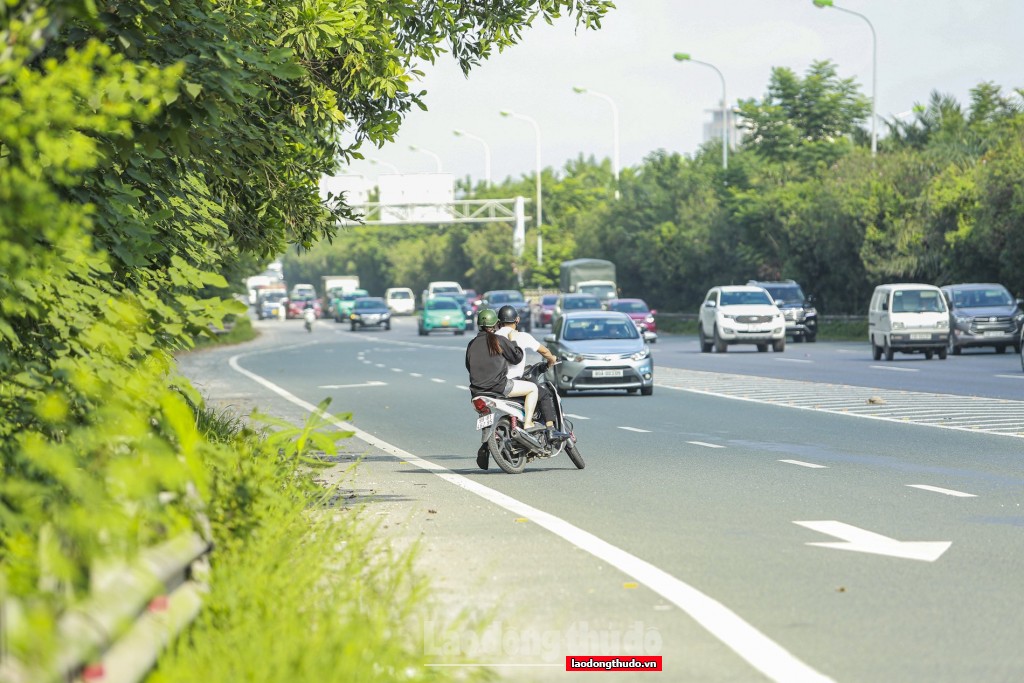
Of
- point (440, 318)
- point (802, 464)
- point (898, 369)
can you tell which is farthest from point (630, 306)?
point (802, 464)

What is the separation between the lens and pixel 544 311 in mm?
74312

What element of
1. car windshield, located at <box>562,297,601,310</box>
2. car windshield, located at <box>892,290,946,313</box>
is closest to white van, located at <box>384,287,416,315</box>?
car windshield, located at <box>562,297,601,310</box>

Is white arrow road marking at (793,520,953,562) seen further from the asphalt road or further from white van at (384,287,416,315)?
white van at (384,287,416,315)

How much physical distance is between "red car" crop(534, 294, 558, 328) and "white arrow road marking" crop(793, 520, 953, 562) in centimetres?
6186

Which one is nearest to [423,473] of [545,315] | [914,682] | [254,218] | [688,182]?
[254,218]

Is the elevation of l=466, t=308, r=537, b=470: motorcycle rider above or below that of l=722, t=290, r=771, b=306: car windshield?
above

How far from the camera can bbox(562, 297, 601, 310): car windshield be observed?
56.7m

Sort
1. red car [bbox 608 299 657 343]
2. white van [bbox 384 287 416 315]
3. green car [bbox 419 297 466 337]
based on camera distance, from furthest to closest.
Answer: white van [bbox 384 287 416 315] < green car [bbox 419 297 466 337] < red car [bbox 608 299 657 343]

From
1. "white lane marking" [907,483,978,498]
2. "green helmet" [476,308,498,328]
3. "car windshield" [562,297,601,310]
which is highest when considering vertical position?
"green helmet" [476,308,498,328]

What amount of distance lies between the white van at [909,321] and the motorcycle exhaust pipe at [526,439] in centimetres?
2615

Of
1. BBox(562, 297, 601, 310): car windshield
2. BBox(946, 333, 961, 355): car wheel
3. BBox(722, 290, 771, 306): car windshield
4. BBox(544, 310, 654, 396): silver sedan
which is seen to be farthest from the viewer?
BBox(562, 297, 601, 310): car windshield

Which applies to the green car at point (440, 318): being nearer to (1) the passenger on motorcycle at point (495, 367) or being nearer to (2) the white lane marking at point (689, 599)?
(1) the passenger on motorcycle at point (495, 367)

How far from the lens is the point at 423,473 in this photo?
15.4 m

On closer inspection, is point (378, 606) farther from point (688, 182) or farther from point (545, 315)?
point (688, 182)
